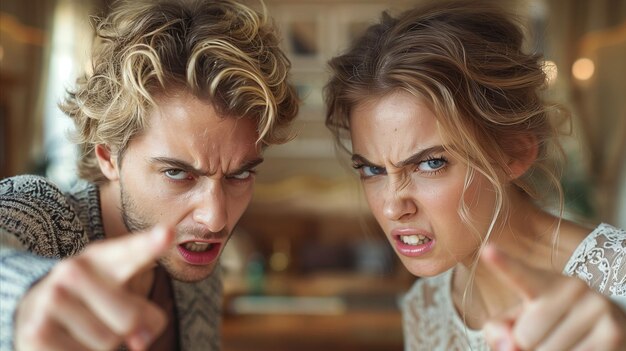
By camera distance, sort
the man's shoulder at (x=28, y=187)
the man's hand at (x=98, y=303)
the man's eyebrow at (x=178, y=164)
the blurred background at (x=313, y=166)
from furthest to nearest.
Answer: the blurred background at (x=313, y=166)
the man's eyebrow at (x=178, y=164)
the man's shoulder at (x=28, y=187)
the man's hand at (x=98, y=303)

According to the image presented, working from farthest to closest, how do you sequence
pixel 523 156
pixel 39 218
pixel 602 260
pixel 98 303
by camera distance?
pixel 523 156 < pixel 602 260 < pixel 39 218 < pixel 98 303

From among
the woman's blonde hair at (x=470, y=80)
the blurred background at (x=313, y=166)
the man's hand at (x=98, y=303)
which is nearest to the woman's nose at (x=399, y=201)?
the woman's blonde hair at (x=470, y=80)

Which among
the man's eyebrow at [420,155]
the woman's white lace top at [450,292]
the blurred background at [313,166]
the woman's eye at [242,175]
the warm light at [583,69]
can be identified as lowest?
the blurred background at [313,166]

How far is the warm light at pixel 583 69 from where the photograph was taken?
5.44 m

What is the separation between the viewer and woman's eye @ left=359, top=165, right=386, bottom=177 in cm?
166

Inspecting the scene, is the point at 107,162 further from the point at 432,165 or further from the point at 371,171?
the point at 432,165

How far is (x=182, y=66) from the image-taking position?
5.14ft

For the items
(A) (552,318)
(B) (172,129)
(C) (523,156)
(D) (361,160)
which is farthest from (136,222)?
(A) (552,318)

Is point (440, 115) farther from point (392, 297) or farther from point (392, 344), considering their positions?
point (392, 297)

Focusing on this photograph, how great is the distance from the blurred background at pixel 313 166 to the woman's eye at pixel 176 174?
82.0 inches

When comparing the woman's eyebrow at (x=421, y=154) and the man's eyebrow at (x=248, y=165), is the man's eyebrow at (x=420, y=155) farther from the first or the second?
the man's eyebrow at (x=248, y=165)

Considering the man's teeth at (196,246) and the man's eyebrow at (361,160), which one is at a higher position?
the man's eyebrow at (361,160)

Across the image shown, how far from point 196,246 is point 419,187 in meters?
0.53

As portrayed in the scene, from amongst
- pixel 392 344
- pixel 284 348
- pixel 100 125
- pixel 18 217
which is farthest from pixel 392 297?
pixel 18 217
